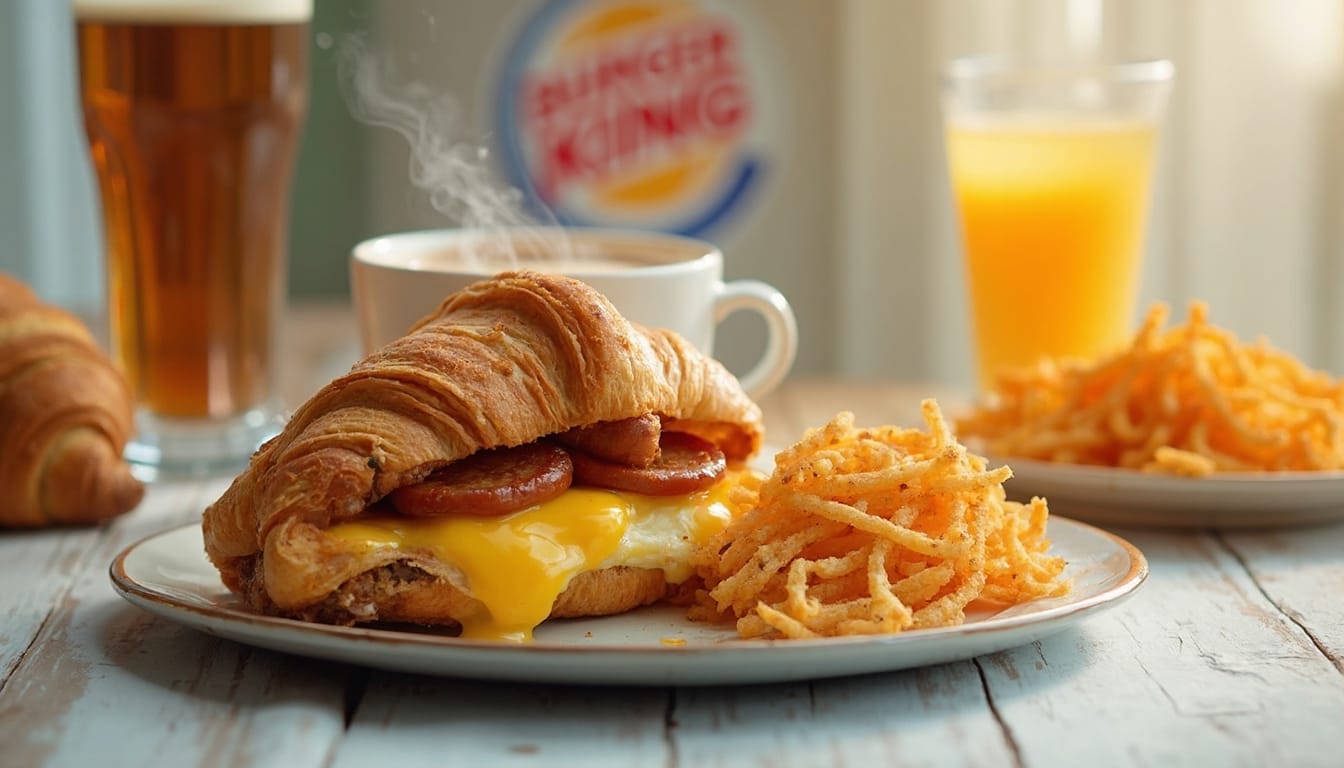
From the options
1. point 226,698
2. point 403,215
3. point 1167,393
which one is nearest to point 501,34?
point 403,215

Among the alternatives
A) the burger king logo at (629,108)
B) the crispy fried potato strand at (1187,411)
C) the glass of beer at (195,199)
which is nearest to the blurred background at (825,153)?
the burger king logo at (629,108)

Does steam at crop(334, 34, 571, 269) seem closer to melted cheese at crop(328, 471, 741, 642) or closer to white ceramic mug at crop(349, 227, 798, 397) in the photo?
white ceramic mug at crop(349, 227, 798, 397)

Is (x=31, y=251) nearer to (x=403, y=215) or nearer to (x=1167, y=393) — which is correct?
(x=403, y=215)

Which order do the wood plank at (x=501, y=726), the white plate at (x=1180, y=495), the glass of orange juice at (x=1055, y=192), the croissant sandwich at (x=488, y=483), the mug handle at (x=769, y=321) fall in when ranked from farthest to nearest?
the glass of orange juice at (x=1055, y=192)
the mug handle at (x=769, y=321)
the white plate at (x=1180, y=495)
the croissant sandwich at (x=488, y=483)
the wood plank at (x=501, y=726)

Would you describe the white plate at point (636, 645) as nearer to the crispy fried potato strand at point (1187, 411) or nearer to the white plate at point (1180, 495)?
the white plate at point (1180, 495)

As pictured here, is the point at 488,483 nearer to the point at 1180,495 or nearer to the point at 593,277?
the point at 593,277

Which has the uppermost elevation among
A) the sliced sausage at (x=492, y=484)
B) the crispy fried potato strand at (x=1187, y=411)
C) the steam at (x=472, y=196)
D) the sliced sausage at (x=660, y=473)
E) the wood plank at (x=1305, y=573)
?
the steam at (x=472, y=196)

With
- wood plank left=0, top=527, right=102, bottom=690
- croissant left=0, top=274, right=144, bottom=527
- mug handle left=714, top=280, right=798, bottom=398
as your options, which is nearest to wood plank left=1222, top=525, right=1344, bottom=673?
mug handle left=714, top=280, right=798, bottom=398

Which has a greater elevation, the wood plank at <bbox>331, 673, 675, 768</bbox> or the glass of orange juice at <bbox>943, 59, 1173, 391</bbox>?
the glass of orange juice at <bbox>943, 59, 1173, 391</bbox>
